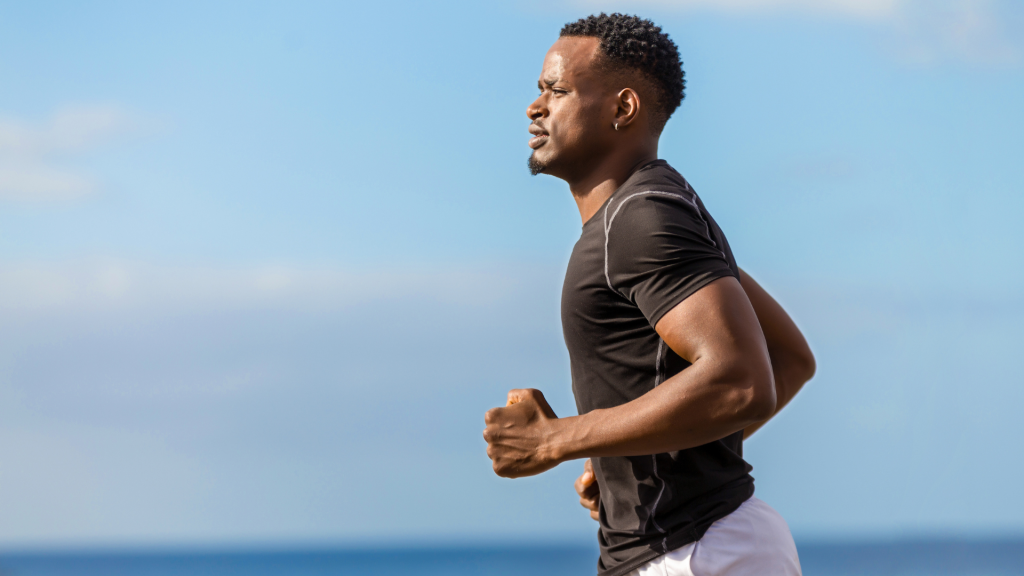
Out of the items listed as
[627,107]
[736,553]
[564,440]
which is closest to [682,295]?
[564,440]

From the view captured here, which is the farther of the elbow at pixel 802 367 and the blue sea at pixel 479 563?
the blue sea at pixel 479 563

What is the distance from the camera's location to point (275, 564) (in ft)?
140

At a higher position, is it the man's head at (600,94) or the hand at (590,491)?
the man's head at (600,94)

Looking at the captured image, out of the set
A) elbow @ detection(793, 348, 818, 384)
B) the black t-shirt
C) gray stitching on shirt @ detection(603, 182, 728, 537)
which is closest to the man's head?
the black t-shirt

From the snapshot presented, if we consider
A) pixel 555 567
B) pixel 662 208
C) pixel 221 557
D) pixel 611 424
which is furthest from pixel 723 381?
pixel 221 557

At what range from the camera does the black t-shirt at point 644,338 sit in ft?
5.60

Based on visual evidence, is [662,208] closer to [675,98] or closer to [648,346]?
[648,346]

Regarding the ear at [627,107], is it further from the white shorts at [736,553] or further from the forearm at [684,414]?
the white shorts at [736,553]

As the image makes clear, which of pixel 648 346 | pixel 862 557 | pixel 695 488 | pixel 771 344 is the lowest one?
pixel 695 488

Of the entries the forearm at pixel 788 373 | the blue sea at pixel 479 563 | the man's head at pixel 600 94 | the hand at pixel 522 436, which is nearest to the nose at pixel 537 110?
the man's head at pixel 600 94

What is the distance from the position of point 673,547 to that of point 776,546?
226 mm

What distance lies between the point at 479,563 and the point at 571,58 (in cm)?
3889

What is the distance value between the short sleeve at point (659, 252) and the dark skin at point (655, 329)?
34mm

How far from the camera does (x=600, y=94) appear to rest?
217cm
